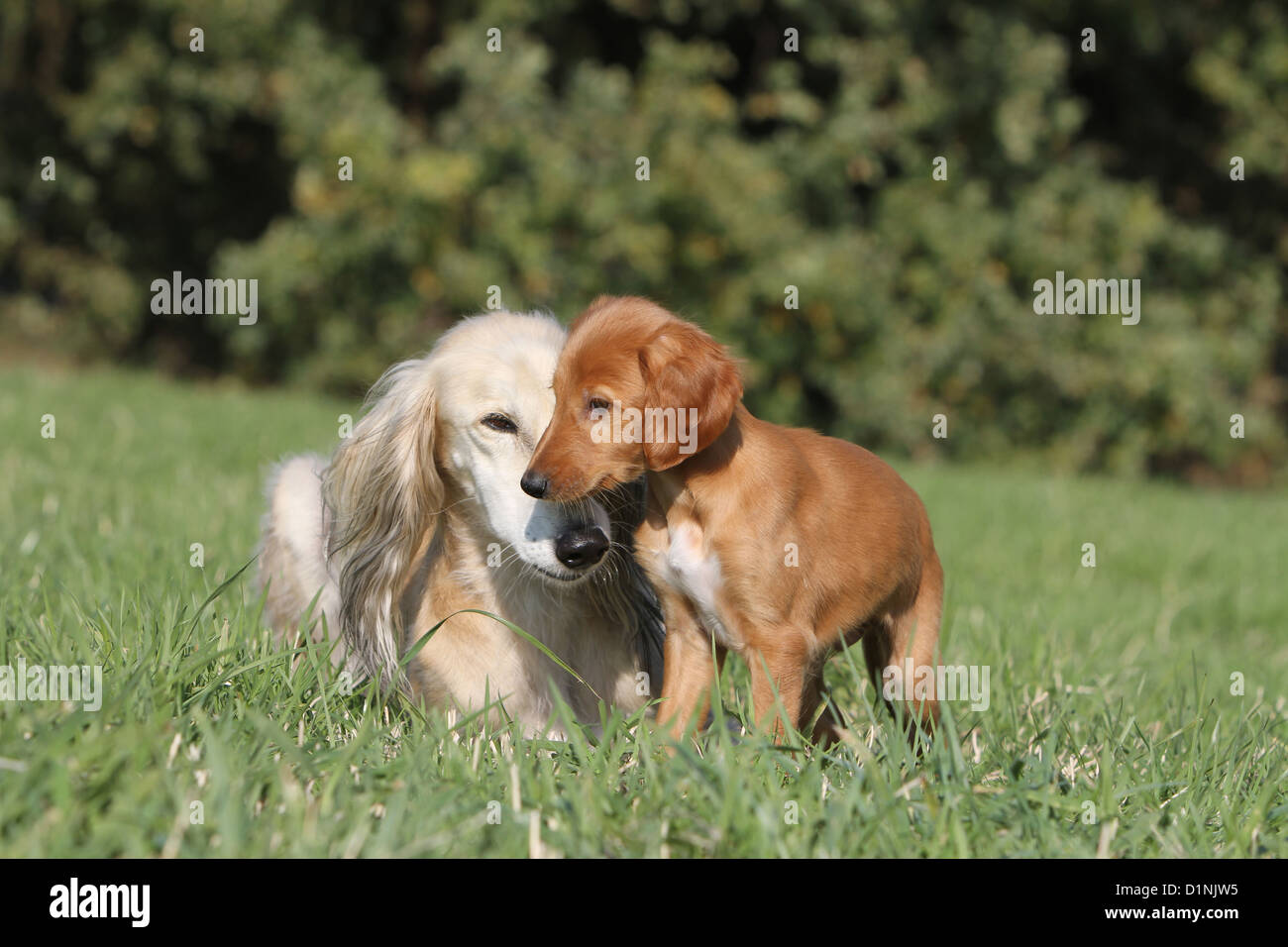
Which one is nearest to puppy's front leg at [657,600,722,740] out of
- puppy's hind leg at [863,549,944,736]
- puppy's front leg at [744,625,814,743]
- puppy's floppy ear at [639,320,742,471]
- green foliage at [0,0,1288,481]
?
puppy's front leg at [744,625,814,743]

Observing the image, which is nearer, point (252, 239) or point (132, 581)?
point (132, 581)

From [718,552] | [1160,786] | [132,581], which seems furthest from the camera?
[132,581]

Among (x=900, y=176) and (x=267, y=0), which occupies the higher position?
(x=267, y=0)

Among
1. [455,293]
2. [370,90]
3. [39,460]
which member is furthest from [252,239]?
[39,460]

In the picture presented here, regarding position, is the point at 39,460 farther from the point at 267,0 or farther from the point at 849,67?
the point at 849,67

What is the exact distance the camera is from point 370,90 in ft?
46.3

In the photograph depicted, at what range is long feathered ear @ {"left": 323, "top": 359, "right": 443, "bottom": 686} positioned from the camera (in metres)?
3.34

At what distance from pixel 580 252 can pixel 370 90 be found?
3.26 m

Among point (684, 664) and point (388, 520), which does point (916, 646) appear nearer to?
point (684, 664)

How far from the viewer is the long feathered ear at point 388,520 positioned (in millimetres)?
3338

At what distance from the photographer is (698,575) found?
2.89 metres

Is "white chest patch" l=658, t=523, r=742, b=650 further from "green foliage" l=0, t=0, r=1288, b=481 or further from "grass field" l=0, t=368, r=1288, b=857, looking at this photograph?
"green foliage" l=0, t=0, r=1288, b=481

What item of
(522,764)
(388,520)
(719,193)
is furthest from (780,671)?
(719,193)

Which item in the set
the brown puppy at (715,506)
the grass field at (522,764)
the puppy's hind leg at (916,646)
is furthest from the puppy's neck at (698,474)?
the puppy's hind leg at (916,646)
